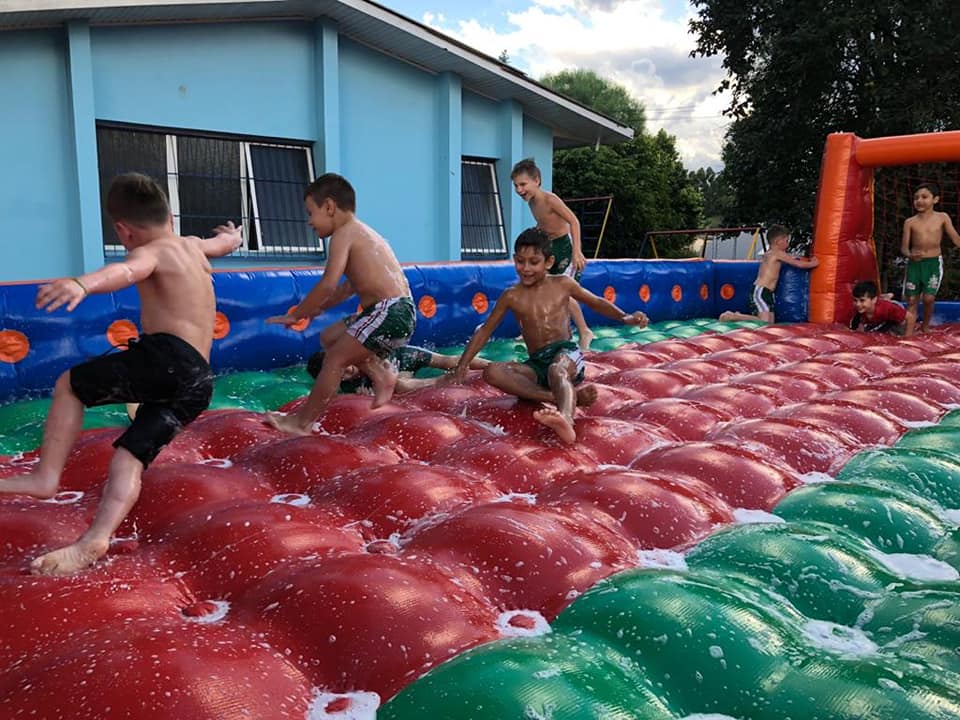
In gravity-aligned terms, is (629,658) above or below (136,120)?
below

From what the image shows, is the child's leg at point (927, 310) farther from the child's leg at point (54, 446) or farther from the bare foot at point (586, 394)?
the child's leg at point (54, 446)

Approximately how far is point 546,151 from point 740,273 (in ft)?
12.6

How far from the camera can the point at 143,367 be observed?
2.20 metres

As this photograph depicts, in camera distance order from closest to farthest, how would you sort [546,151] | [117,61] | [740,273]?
[117,61], [740,273], [546,151]

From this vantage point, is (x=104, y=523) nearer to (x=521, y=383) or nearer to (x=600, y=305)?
(x=521, y=383)

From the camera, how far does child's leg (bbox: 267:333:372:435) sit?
3.15 m

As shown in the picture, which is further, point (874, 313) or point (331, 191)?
point (874, 313)

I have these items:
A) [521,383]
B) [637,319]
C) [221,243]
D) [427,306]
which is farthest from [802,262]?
[221,243]

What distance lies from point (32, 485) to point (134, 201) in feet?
2.67

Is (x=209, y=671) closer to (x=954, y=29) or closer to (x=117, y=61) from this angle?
(x=117, y=61)

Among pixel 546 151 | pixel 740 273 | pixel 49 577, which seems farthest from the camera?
pixel 546 151

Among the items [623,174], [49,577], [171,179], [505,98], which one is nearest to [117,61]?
[171,179]

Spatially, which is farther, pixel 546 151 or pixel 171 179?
pixel 546 151

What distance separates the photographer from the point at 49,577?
1.79 m
